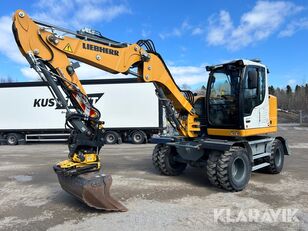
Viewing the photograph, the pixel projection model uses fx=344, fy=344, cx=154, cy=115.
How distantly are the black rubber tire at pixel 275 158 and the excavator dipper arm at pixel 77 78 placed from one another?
15.9 feet

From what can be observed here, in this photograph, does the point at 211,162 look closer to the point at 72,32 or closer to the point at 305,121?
the point at 72,32

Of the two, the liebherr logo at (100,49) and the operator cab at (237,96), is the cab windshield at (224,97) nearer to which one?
the operator cab at (237,96)

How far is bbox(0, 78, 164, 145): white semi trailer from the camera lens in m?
18.8

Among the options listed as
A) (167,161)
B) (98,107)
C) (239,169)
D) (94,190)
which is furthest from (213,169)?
(98,107)

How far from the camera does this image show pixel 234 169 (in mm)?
7758

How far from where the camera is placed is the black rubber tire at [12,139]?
66.6ft

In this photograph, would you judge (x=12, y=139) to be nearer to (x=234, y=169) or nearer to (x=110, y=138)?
(x=110, y=138)

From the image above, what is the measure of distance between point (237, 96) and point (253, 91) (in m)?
0.62

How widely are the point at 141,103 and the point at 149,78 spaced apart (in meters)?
10.7

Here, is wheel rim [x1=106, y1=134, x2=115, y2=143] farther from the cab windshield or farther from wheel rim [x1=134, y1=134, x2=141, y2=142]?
the cab windshield

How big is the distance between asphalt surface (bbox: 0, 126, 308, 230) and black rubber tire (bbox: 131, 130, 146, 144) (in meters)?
8.64

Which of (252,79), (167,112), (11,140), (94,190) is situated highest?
(252,79)

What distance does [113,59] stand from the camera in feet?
23.4

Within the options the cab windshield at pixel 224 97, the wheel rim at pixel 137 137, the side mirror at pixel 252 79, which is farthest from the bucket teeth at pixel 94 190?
the wheel rim at pixel 137 137
